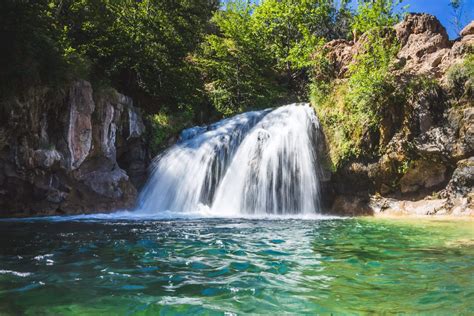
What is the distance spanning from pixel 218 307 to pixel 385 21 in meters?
26.3

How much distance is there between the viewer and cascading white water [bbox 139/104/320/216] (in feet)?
49.7

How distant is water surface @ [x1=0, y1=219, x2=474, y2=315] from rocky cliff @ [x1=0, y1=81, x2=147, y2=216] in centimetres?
518

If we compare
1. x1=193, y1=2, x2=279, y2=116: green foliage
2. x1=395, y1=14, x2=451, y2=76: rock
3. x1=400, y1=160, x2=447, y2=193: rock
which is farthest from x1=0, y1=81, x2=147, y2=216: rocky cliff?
x1=395, y1=14, x2=451, y2=76: rock

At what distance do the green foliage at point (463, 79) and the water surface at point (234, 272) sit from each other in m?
7.04

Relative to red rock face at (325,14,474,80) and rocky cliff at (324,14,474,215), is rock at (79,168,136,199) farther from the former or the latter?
red rock face at (325,14,474,80)

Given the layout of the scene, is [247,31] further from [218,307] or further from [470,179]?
[218,307]

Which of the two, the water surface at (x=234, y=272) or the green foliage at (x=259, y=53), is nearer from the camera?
the water surface at (x=234, y=272)

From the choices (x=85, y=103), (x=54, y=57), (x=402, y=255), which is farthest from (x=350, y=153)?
(x=54, y=57)

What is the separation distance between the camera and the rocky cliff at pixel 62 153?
12688mm

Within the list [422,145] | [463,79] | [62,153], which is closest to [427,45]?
[463,79]

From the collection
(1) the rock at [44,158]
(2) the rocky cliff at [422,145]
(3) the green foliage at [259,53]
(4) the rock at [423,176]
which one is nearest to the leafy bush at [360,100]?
(2) the rocky cliff at [422,145]

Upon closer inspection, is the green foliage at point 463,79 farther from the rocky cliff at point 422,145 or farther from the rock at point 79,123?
the rock at point 79,123

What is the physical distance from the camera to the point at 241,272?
5.04m

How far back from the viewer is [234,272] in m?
5.04
